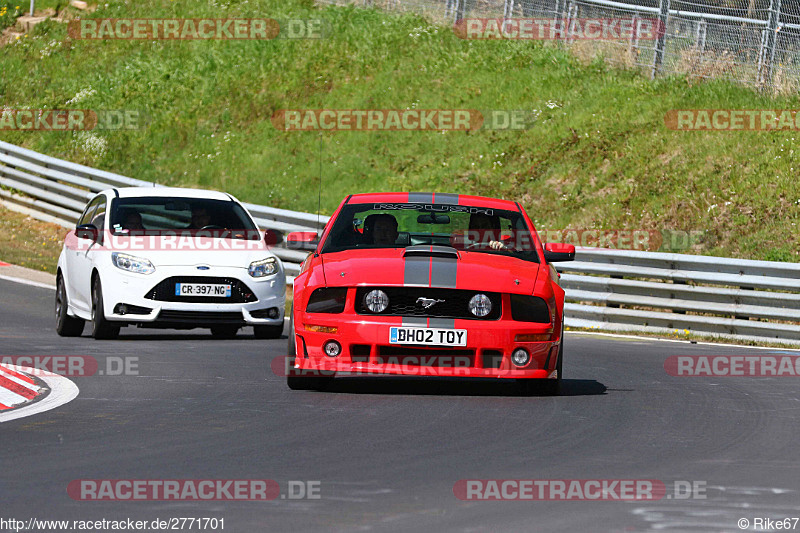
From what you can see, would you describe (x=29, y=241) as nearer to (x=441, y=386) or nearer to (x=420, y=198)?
(x=420, y=198)

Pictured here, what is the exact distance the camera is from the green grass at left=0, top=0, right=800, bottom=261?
22.7 m

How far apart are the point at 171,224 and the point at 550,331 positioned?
15.2 metres

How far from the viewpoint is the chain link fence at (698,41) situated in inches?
974

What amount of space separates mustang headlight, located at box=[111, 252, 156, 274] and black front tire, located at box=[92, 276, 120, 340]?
26 centimetres

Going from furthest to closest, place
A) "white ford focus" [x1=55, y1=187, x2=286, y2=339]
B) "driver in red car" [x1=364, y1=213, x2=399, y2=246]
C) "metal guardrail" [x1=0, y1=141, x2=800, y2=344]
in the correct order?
"metal guardrail" [x1=0, y1=141, x2=800, y2=344], "white ford focus" [x1=55, y1=187, x2=286, y2=339], "driver in red car" [x1=364, y1=213, x2=399, y2=246]

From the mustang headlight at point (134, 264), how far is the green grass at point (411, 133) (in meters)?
10.5

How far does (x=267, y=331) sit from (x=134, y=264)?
1705 mm

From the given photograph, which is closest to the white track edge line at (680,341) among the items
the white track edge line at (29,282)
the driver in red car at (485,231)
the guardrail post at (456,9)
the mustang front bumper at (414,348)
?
the driver in red car at (485,231)

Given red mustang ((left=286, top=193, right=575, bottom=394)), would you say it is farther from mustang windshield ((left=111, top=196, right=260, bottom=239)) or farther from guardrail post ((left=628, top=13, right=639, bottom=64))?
guardrail post ((left=628, top=13, right=639, bottom=64))

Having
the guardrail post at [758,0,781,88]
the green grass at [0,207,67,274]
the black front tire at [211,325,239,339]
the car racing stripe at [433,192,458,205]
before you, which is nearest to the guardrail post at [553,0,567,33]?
the guardrail post at [758,0,781,88]

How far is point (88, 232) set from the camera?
14000 mm

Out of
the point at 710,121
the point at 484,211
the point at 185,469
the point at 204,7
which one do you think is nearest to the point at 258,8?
the point at 204,7

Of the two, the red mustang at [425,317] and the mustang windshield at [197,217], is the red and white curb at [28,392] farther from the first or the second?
the mustang windshield at [197,217]

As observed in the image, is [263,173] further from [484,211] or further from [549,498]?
[549,498]
